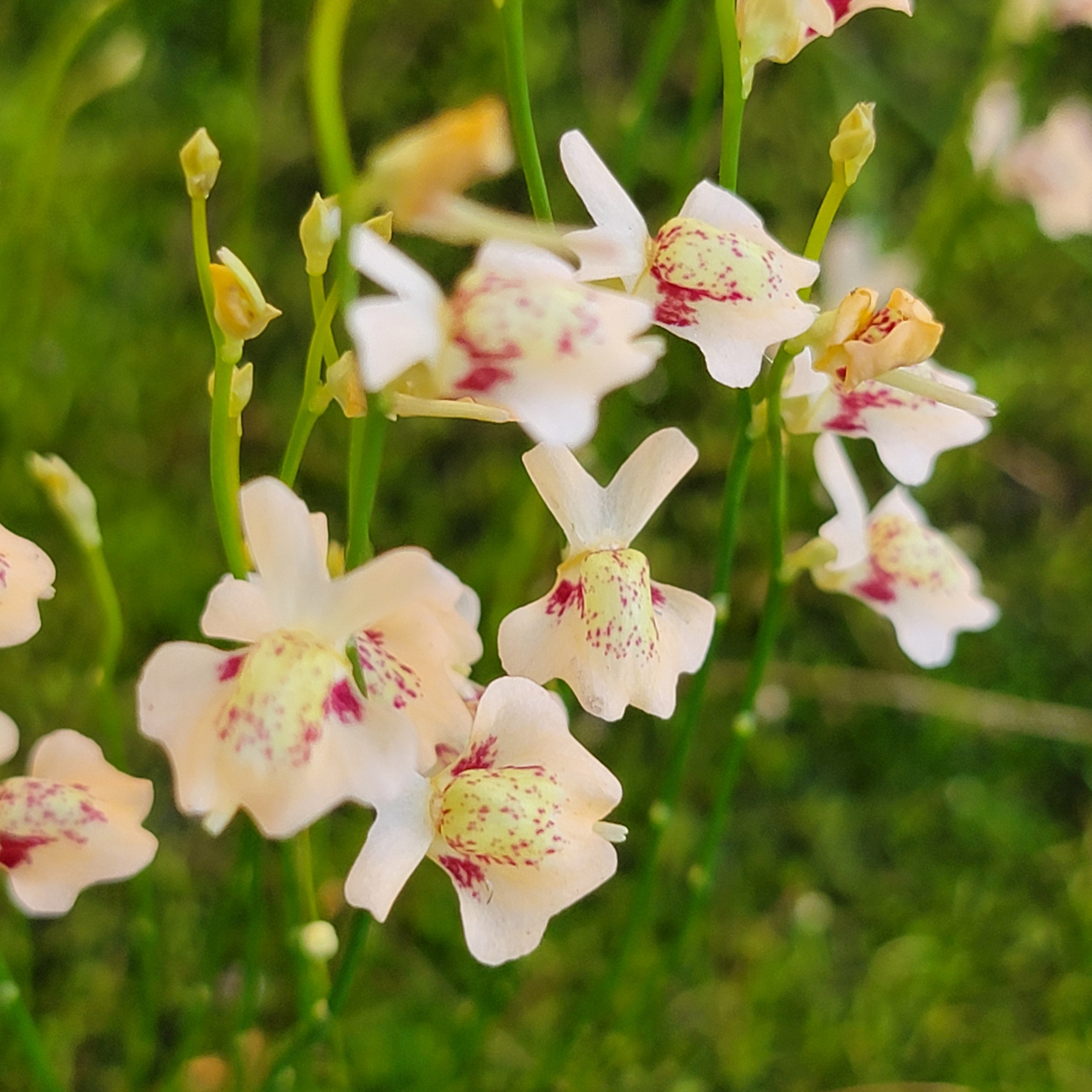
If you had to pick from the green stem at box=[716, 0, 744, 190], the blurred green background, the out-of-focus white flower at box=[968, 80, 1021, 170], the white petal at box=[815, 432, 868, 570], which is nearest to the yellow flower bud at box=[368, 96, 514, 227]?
the green stem at box=[716, 0, 744, 190]

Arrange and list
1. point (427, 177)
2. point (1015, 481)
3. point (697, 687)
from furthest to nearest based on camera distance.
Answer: point (1015, 481) < point (697, 687) < point (427, 177)

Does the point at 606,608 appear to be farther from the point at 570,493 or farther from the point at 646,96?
the point at 646,96

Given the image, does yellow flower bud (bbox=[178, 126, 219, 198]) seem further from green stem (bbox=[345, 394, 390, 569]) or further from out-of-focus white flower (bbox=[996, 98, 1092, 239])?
out-of-focus white flower (bbox=[996, 98, 1092, 239])

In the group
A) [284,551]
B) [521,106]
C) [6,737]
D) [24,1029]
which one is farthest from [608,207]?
[24,1029]

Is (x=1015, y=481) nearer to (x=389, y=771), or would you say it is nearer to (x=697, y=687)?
(x=697, y=687)

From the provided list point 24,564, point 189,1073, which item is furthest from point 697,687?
point 189,1073

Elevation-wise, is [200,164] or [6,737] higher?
[200,164]
